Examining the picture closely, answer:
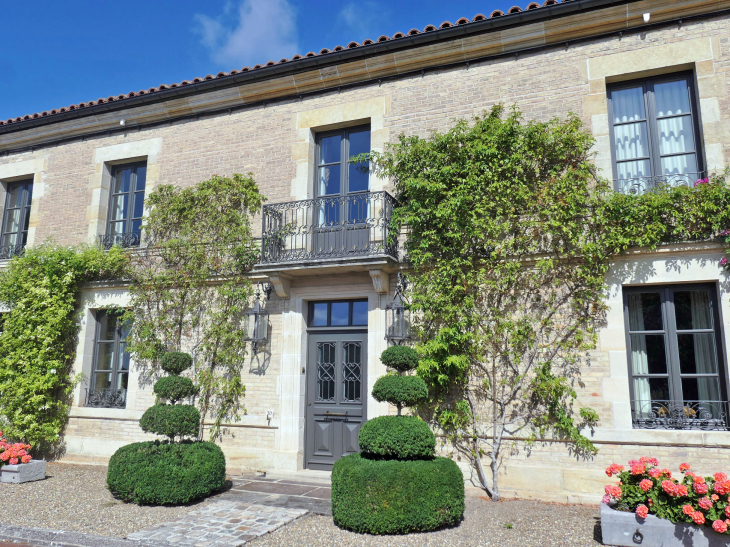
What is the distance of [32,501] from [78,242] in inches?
203

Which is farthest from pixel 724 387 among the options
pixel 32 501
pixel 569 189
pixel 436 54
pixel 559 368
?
pixel 32 501

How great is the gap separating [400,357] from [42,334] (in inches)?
263

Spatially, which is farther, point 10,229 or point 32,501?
point 10,229

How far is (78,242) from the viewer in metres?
Result: 10.2

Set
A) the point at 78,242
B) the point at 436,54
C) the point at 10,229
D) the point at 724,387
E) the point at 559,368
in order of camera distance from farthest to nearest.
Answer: the point at 10,229 → the point at 78,242 → the point at 436,54 → the point at 559,368 → the point at 724,387

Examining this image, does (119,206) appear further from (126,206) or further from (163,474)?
(163,474)

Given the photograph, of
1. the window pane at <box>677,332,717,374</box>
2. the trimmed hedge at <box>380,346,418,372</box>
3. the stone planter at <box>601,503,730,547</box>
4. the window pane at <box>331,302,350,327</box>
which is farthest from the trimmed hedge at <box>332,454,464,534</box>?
the window pane at <box>677,332,717,374</box>

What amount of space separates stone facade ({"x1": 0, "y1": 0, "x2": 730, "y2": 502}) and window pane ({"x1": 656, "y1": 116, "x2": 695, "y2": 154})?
316 millimetres

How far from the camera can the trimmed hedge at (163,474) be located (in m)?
6.23

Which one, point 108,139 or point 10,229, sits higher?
point 108,139

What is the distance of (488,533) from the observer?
5.38 meters

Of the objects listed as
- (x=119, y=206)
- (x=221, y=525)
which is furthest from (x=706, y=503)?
(x=119, y=206)

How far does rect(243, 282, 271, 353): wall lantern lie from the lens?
8.32 m

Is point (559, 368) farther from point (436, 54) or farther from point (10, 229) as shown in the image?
point (10, 229)
